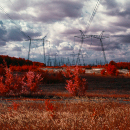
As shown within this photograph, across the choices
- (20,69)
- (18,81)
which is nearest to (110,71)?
(20,69)

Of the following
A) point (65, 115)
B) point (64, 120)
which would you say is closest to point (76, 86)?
point (65, 115)

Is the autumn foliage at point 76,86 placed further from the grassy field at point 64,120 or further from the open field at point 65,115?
the grassy field at point 64,120

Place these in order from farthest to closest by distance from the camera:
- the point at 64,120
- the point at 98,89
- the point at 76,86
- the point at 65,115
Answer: the point at 98,89
the point at 76,86
the point at 65,115
the point at 64,120

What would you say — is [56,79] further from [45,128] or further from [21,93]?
[45,128]

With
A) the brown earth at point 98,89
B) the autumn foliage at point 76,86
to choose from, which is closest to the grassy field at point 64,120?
the autumn foliage at point 76,86

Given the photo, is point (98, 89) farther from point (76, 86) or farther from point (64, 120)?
point (64, 120)

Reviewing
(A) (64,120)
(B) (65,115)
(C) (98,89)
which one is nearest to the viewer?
(A) (64,120)

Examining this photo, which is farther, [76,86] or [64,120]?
[76,86]

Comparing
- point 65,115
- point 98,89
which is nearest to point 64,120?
point 65,115

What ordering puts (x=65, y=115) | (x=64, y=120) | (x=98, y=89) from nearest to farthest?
(x=64, y=120), (x=65, y=115), (x=98, y=89)

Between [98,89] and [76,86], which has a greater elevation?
[76,86]

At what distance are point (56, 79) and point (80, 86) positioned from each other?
1348cm

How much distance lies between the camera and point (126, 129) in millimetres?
4688

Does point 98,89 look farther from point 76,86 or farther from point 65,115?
point 65,115
